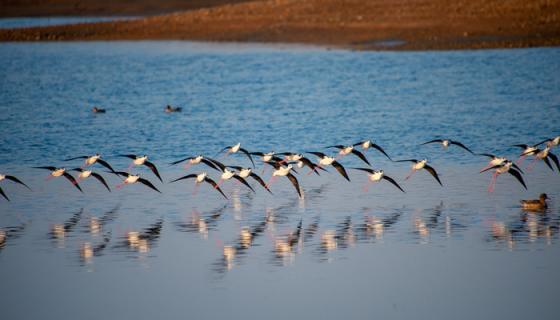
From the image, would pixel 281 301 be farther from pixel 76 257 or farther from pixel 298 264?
pixel 76 257

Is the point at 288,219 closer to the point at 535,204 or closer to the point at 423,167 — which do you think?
the point at 423,167

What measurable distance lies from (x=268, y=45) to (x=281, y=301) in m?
50.8

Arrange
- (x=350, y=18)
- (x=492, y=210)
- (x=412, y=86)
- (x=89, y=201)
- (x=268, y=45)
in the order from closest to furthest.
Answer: (x=492, y=210)
(x=89, y=201)
(x=412, y=86)
(x=350, y=18)
(x=268, y=45)

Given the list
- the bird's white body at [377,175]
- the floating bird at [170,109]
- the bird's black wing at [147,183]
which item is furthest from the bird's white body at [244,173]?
the floating bird at [170,109]

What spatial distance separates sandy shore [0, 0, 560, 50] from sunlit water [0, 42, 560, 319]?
402 inches

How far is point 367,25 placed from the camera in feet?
195

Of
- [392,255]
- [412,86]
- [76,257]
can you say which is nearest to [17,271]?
[76,257]

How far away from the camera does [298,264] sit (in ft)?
57.3

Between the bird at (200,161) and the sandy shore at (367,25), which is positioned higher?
the sandy shore at (367,25)

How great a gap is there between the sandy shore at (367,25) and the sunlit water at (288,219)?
10210 mm

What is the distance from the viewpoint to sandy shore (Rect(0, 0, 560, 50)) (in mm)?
54625

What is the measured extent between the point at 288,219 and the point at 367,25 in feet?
131

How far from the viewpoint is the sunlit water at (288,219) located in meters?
15.8

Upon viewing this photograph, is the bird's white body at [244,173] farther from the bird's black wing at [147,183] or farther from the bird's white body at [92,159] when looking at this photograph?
the bird's white body at [92,159]
